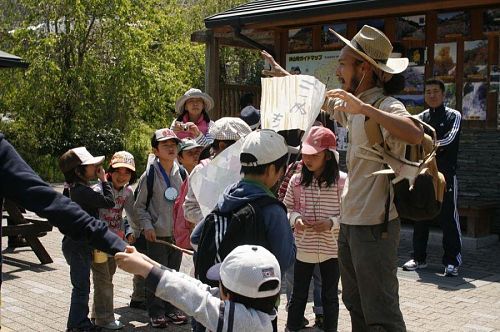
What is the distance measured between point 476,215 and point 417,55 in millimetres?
2727

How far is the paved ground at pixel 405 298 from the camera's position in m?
5.48

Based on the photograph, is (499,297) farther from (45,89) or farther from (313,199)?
(45,89)

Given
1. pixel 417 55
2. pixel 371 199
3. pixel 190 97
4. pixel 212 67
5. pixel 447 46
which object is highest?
pixel 447 46

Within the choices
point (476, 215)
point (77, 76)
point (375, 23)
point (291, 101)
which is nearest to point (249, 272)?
point (291, 101)

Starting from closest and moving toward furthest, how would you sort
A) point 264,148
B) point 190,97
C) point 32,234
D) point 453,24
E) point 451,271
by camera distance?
point 264,148
point 190,97
point 451,271
point 32,234
point 453,24

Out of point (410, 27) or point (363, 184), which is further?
point (410, 27)

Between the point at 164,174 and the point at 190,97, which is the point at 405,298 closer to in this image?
the point at 164,174

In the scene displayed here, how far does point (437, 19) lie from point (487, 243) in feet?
11.3

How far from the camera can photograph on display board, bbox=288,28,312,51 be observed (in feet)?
36.2

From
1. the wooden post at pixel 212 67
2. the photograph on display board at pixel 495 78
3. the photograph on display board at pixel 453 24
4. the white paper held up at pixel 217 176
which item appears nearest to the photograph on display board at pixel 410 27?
the photograph on display board at pixel 453 24

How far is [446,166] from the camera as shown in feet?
23.9

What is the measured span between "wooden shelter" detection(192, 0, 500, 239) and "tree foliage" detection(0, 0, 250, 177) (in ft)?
32.5

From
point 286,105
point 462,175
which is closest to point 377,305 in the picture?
point 286,105

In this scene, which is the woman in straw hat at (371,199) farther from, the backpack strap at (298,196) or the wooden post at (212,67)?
the wooden post at (212,67)
